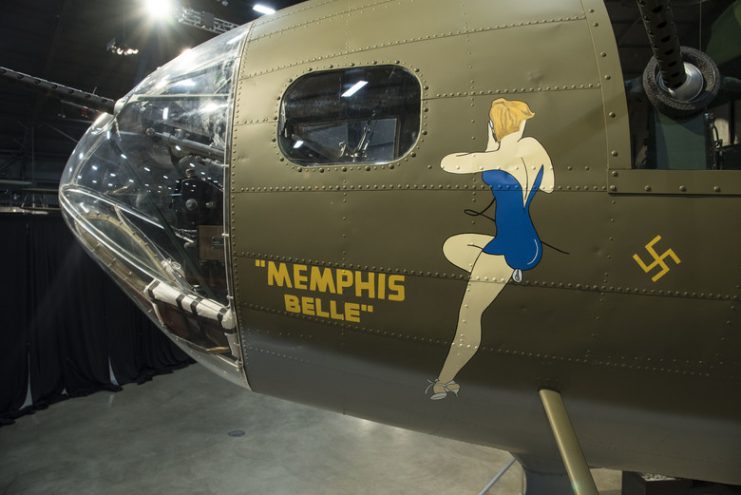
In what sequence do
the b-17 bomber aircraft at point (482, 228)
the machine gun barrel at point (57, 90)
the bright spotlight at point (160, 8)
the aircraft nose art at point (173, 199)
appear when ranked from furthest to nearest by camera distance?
the bright spotlight at point (160, 8) → the machine gun barrel at point (57, 90) → the aircraft nose art at point (173, 199) → the b-17 bomber aircraft at point (482, 228)

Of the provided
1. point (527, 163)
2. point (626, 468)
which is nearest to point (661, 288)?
point (527, 163)

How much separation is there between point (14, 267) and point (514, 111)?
8409mm

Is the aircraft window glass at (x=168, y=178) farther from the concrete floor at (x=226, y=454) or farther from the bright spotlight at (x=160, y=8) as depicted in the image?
the bright spotlight at (x=160, y=8)

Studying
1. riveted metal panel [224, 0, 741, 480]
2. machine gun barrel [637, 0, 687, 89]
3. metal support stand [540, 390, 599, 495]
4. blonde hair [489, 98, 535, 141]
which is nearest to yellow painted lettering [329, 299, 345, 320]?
riveted metal panel [224, 0, 741, 480]

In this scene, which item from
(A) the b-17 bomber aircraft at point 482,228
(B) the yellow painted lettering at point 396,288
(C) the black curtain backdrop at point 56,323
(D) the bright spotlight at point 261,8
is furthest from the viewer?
(D) the bright spotlight at point 261,8

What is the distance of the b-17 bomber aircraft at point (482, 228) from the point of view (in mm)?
2023

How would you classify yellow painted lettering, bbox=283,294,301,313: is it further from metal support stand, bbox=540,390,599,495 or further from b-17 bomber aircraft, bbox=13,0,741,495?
metal support stand, bbox=540,390,599,495

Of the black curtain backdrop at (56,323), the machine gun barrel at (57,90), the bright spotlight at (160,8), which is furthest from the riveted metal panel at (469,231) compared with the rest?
the bright spotlight at (160,8)

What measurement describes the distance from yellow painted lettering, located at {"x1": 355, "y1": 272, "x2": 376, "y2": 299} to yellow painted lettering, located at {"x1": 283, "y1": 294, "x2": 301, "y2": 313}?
36 cm

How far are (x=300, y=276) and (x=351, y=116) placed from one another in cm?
89

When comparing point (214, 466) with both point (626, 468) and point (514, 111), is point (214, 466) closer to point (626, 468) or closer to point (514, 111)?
point (626, 468)

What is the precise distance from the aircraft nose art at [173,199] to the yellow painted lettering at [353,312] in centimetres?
77

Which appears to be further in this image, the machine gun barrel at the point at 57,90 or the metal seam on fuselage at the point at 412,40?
the machine gun barrel at the point at 57,90

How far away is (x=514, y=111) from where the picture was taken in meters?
2.16
